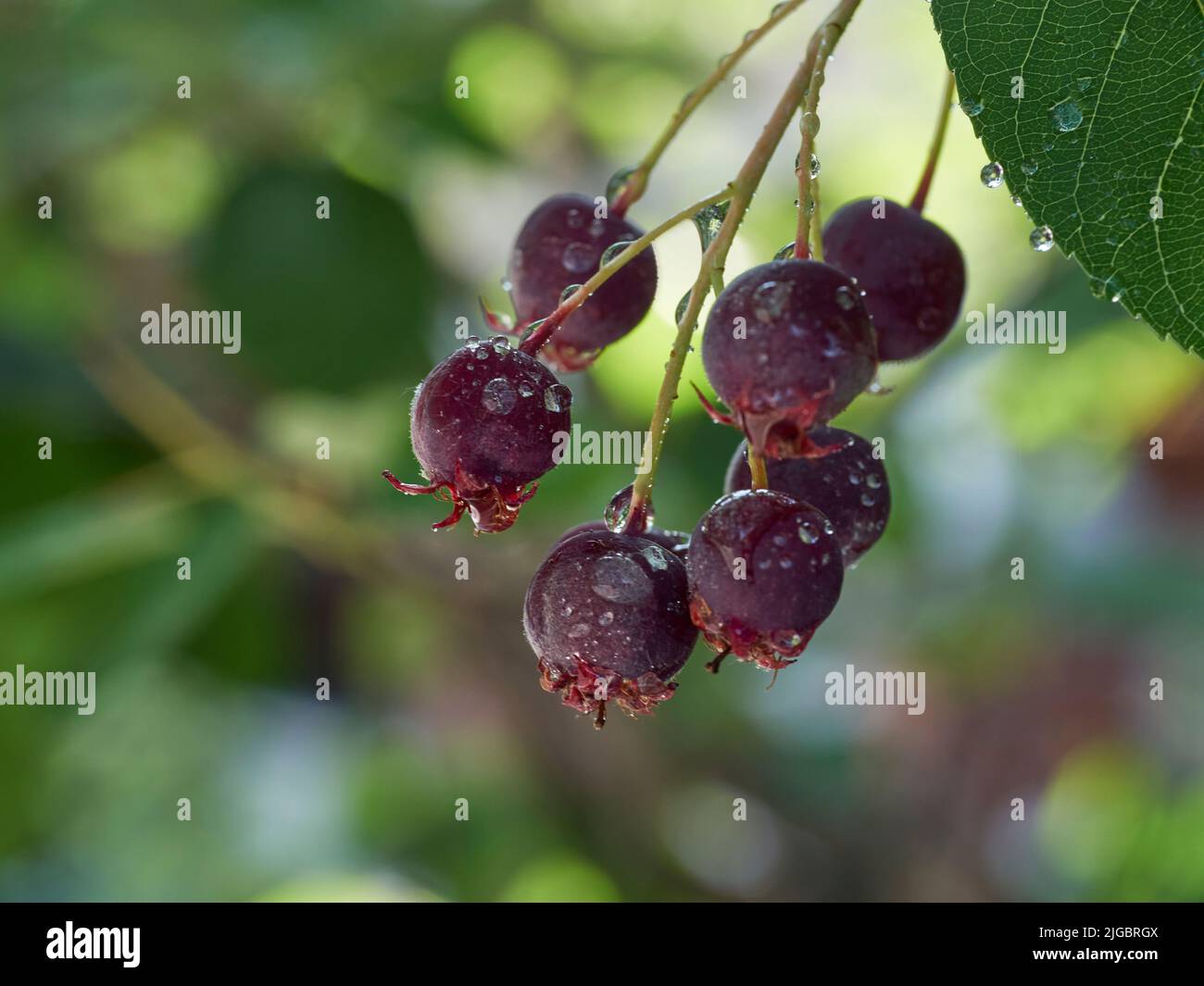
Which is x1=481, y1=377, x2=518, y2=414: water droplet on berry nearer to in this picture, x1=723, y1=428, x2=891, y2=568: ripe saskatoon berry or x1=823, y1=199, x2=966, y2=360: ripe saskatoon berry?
x1=723, y1=428, x2=891, y2=568: ripe saskatoon berry

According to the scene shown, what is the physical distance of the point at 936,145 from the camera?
93 centimetres

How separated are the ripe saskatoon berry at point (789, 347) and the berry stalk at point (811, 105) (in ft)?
0.12

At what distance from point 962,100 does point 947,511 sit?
162cm

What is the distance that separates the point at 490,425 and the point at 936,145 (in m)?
0.44

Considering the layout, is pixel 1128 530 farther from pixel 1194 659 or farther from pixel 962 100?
pixel 962 100

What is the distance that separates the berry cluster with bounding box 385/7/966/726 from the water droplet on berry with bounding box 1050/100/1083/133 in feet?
0.46

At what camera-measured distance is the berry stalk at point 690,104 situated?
80 cm

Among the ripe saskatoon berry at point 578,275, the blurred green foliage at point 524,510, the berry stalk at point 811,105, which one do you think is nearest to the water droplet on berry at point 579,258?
the ripe saskatoon berry at point 578,275

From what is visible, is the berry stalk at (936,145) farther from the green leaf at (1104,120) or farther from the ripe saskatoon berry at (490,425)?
the ripe saskatoon berry at (490,425)

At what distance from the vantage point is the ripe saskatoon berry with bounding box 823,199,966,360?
918mm

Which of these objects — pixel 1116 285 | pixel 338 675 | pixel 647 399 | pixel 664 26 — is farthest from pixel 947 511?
pixel 338 675

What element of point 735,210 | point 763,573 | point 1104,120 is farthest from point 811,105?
point 763,573

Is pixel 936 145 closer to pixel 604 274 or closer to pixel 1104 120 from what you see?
pixel 1104 120

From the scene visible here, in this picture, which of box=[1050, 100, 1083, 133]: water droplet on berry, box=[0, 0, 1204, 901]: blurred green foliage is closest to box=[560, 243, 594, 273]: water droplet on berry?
box=[1050, 100, 1083, 133]: water droplet on berry
